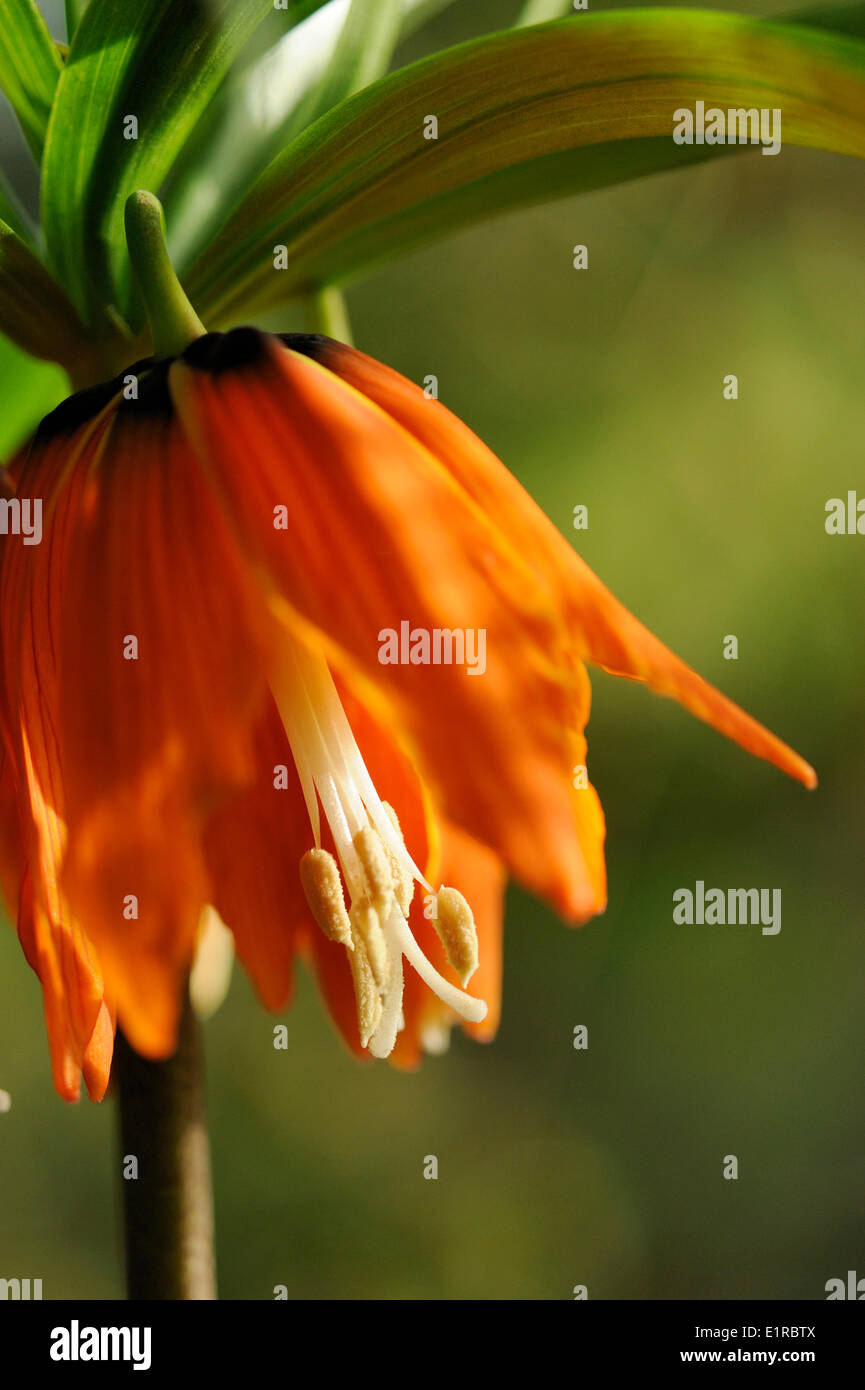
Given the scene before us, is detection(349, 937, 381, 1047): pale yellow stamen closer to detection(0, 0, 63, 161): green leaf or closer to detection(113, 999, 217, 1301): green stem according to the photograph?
detection(113, 999, 217, 1301): green stem

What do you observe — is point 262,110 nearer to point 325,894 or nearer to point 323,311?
point 323,311

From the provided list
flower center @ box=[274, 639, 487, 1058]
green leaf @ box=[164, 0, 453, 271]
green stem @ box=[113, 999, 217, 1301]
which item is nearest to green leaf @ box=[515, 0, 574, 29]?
green leaf @ box=[164, 0, 453, 271]

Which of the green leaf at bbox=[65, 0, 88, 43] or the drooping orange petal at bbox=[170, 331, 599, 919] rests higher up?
the green leaf at bbox=[65, 0, 88, 43]

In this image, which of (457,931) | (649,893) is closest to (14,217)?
(457,931)

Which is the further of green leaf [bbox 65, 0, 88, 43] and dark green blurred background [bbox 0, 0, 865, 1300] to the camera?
dark green blurred background [bbox 0, 0, 865, 1300]

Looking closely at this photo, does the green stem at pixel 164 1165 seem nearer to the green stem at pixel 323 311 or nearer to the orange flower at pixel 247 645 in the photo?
the orange flower at pixel 247 645

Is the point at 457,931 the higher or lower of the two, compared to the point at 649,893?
lower

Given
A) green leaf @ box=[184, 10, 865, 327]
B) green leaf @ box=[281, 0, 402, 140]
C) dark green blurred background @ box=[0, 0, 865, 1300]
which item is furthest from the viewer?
dark green blurred background @ box=[0, 0, 865, 1300]
